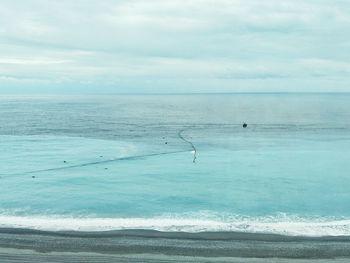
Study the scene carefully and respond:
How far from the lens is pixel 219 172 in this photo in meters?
44.7

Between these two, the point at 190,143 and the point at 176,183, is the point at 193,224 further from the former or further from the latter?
the point at 190,143

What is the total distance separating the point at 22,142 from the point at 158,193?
37.0 m

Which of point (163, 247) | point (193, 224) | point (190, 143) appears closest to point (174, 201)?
point (193, 224)

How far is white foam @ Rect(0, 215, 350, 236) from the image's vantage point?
2692 centimetres

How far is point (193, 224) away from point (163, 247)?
16.7ft

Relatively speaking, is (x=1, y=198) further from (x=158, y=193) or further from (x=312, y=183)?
(x=312, y=183)

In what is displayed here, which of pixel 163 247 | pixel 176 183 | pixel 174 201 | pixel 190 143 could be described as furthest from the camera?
pixel 190 143

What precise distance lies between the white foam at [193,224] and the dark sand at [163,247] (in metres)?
1.08

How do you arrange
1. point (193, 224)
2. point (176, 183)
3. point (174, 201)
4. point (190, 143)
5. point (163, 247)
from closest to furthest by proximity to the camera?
point (163, 247), point (193, 224), point (174, 201), point (176, 183), point (190, 143)

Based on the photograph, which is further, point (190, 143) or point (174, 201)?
point (190, 143)

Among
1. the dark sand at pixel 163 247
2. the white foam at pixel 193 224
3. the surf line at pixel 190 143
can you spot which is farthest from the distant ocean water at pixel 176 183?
the dark sand at pixel 163 247

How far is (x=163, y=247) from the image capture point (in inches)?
927

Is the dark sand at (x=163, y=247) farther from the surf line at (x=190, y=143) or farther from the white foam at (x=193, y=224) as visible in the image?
the surf line at (x=190, y=143)

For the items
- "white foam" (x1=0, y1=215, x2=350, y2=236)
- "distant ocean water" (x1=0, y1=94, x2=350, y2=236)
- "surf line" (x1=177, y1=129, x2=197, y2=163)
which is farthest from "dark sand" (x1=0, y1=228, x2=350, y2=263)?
"surf line" (x1=177, y1=129, x2=197, y2=163)
